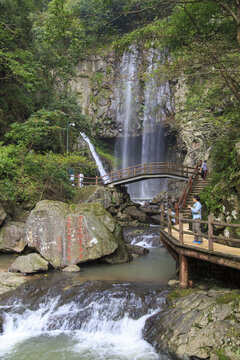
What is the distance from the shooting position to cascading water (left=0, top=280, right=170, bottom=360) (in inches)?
260

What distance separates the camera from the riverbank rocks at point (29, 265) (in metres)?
10.3

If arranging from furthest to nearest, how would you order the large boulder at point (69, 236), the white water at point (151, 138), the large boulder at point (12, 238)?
the white water at point (151, 138), the large boulder at point (12, 238), the large boulder at point (69, 236)

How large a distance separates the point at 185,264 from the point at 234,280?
1.52 m

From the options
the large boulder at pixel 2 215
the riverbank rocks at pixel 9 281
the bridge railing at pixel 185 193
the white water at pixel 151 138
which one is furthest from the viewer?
the white water at pixel 151 138

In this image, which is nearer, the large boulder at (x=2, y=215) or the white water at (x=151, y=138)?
the large boulder at (x=2, y=215)

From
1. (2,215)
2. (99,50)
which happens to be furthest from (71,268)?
(99,50)

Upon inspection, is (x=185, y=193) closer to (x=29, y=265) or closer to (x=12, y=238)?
(x=29, y=265)

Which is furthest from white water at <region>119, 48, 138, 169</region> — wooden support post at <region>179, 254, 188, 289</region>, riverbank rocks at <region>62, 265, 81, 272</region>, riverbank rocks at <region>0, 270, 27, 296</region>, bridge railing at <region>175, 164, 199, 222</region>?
wooden support post at <region>179, 254, 188, 289</region>

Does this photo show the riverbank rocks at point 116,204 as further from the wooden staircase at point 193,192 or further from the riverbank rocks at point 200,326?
the riverbank rocks at point 200,326

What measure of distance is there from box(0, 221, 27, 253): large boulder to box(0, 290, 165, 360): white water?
A: 515 centimetres

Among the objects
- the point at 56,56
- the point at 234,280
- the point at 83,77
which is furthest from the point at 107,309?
the point at 83,77

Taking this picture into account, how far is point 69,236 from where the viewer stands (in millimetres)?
11531

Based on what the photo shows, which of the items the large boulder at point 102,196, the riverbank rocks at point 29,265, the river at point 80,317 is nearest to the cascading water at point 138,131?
the large boulder at point 102,196

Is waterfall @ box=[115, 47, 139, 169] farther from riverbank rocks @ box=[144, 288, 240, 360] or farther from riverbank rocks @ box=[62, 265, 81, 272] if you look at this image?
riverbank rocks @ box=[144, 288, 240, 360]
